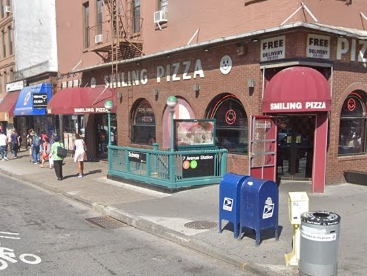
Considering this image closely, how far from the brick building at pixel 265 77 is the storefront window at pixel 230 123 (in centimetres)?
3

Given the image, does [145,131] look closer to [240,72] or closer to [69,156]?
[240,72]

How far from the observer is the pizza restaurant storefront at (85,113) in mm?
17453

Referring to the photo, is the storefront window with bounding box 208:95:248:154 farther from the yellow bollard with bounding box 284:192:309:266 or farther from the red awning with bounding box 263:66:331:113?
the yellow bollard with bounding box 284:192:309:266

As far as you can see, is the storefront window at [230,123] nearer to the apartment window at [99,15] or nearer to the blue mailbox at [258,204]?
the blue mailbox at [258,204]

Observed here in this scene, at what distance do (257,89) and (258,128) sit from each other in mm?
1528

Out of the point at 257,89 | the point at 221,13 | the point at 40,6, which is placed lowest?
the point at 257,89

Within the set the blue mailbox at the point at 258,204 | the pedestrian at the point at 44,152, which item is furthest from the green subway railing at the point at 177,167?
the pedestrian at the point at 44,152

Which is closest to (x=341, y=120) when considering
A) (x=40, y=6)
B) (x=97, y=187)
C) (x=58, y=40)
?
(x=97, y=187)

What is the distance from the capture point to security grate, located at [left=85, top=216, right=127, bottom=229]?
26.3 ft

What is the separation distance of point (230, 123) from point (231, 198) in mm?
5960

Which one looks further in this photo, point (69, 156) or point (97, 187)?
point (69, 156)

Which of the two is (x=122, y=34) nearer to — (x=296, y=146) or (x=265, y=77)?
(x=265, y=77)

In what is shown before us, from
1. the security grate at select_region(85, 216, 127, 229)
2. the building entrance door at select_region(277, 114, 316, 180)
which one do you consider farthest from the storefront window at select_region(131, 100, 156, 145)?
the security grate at select_region(85, 216, 127, 229)

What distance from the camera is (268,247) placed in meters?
6.08
